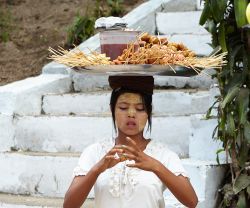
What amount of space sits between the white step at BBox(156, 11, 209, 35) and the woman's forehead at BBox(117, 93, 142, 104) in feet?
13.1

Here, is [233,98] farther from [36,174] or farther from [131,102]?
[36,174]

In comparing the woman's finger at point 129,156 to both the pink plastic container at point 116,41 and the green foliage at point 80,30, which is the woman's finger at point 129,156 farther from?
the green foliage at point 80,30

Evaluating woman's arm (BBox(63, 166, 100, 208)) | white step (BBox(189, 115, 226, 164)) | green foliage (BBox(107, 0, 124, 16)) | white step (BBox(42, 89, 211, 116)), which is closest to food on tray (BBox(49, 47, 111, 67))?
woman's arm (BBox(63, 166, 100, 208))

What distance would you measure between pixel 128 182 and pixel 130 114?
0.32 m

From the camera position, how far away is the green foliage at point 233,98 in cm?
462

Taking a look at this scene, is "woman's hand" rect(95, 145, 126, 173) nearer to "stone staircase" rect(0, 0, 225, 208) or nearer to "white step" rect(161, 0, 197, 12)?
"stone staircase" rect(0, 0, 225, 208)

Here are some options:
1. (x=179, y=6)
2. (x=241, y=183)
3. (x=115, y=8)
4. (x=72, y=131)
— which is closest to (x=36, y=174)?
(x=72, y=131)

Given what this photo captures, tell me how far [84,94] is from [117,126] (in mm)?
3077

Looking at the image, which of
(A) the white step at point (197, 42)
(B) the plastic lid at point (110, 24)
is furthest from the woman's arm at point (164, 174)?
(A) the white step at point (197, 42)

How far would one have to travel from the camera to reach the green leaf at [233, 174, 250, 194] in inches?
185

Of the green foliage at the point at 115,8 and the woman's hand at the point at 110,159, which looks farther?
the green foliage at the point at 115,8

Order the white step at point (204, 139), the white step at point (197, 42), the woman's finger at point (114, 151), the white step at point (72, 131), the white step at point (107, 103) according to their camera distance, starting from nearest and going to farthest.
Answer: the woman's finger at point (114, 151), the white step at point (204, 139), the white step at point (72, 131), the white step at point (107, 103), the white step at point (197, 42)

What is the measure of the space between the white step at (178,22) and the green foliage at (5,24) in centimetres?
203

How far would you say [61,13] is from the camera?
9031 mm
